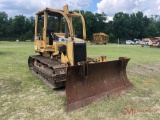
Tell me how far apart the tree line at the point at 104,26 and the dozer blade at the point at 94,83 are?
49895mm

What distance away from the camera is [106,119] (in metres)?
3.60

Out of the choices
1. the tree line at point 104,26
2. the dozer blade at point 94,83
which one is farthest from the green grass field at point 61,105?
the tree line at point 104,26

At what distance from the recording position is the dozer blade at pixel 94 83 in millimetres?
4277

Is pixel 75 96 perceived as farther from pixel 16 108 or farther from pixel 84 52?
pixel 84 52

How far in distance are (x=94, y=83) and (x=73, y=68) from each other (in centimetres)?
85

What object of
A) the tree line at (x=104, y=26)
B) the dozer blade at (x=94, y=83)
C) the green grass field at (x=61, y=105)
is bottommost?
the green grass field at (x=61, y=105)

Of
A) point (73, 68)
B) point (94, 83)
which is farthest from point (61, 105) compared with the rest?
point (94, 83)

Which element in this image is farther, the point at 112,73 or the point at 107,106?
the point at 112,73

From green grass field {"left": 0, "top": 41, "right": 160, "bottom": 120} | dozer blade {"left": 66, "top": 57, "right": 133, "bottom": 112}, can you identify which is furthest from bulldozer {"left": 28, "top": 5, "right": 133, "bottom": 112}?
green grass field {"left": 0, "top": 41, "right": 160, "bottom": 120}

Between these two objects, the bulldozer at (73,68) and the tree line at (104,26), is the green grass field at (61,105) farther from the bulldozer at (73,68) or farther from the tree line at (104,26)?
the tree line at (104,26)

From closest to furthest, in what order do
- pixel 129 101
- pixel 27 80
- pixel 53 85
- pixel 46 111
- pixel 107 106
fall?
pixel 46 111 → pixel 107 106 → pixel 129 101 → pixel 53 85 → pixel 27 80

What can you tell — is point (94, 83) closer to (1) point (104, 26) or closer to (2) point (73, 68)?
(2) point (73, 68)

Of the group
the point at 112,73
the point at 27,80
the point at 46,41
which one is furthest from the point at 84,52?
the point at 27,80

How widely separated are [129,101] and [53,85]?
2.30 metres
